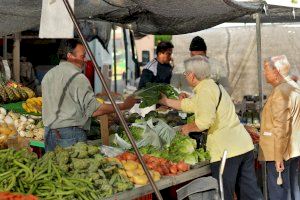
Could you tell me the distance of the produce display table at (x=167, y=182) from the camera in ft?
15.7

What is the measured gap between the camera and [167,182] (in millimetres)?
5352

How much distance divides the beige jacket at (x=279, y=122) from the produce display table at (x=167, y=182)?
1.00m

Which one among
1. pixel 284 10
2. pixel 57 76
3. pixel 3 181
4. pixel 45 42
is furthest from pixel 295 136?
pixel 45 42

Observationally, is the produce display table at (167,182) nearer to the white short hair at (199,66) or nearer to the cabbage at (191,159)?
the cabbage at (191,159)

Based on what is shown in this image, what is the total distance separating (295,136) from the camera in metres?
6.90

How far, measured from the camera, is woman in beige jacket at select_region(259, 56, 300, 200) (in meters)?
6.55

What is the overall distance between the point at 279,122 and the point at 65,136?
2.65m

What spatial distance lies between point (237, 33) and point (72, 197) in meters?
9.37

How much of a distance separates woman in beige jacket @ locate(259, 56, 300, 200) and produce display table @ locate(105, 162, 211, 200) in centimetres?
102

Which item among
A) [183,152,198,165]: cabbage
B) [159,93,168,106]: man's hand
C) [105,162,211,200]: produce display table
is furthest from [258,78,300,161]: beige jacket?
[159,93,168,106]: man's hand

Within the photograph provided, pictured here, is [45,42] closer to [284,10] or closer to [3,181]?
[284,10]

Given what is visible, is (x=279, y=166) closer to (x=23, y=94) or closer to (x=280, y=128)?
(x=280, y=128)

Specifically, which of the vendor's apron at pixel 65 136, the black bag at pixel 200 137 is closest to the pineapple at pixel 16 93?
the vendor's apron at pixel 65 136

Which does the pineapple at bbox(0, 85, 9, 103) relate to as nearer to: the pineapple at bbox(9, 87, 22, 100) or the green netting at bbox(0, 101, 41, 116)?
the green netting at bbox(0, 101, 41, 116)
